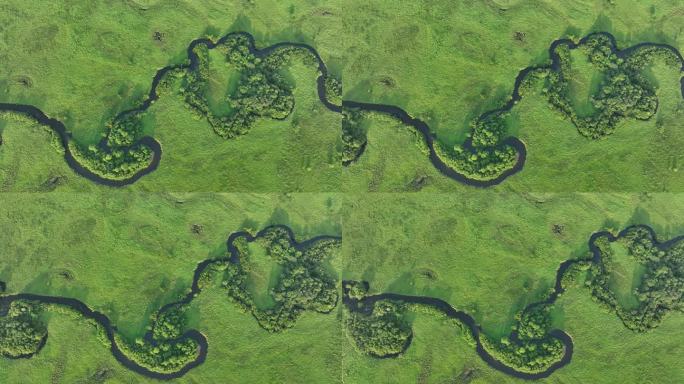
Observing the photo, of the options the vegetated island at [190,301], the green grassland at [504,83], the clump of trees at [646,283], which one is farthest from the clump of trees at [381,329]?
the clump of trees at [646,283]

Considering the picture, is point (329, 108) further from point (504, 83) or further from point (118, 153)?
point (118, 153)

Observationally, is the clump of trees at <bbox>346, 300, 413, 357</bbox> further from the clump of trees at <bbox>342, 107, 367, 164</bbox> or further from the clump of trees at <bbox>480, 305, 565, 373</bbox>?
the clump of trees at <bbox>342, 107, 367, 164</bbox>

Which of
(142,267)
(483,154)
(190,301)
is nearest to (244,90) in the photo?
(142,267)

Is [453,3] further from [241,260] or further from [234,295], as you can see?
[234,295]

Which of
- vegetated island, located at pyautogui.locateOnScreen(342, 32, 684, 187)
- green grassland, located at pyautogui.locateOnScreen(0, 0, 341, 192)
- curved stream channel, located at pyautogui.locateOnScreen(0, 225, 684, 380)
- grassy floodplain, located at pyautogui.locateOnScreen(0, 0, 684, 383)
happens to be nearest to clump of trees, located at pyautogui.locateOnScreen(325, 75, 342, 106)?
grassy floodplain, located at pyautogui.locateOnScreen(0, 0, 684, 383)

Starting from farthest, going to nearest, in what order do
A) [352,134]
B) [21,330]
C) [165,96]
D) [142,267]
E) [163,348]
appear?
1. [165,96]
2. [352,134]
3. [142,267]
4. [21,330]
5. [163,348]

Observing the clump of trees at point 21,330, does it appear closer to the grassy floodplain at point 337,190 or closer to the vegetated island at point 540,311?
the grassy floodplain at point 337,190
